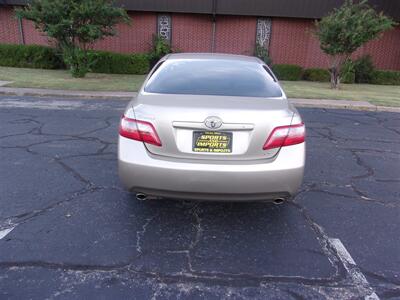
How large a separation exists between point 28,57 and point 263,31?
1212 centimetres

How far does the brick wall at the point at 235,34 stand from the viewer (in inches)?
795

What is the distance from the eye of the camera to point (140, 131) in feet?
10.6

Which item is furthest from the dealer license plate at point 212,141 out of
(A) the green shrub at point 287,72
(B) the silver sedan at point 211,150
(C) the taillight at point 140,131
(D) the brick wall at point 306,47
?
(D) the brick wall at point 306,47

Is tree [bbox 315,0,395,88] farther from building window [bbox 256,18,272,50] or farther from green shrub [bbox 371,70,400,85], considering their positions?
building window [bbox 256,18,272,50]

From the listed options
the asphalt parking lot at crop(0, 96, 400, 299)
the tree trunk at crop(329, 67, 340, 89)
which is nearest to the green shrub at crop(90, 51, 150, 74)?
the tree trunk at crop(329, 67, 340, 89)

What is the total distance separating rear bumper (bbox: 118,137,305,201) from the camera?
3121 millimetres

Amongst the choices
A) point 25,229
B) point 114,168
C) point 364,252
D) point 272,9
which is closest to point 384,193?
point 364,252

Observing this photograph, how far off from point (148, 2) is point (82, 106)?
37.3 ft

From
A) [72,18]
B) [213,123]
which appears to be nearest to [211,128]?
[213,123]

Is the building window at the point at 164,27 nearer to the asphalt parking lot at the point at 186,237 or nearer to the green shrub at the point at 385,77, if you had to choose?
the green shrub at the point at 385,77

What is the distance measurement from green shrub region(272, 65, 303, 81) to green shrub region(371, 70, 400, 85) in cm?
398

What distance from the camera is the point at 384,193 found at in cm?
465

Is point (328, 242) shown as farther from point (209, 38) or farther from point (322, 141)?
point (209, 38)

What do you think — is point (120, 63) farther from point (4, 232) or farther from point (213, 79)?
point (4, 232)
